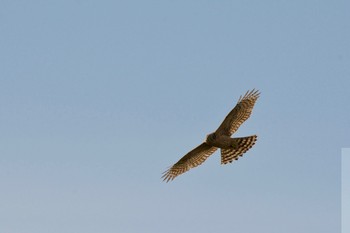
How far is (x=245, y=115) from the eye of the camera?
32531mm

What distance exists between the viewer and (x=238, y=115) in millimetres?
32344

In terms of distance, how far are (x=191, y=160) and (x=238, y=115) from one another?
3.12 metres

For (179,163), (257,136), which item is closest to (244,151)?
(257,136)

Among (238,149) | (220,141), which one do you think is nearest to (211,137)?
(220,141)

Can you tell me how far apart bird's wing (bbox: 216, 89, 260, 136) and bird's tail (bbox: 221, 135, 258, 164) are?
1.69ft

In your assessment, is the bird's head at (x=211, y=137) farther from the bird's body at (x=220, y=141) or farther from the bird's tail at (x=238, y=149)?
the bird's tail at (x=238, y=149)

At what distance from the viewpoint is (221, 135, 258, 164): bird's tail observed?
3228cm

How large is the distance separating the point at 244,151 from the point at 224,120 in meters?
1.60

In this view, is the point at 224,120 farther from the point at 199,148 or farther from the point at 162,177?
the point at 162,177

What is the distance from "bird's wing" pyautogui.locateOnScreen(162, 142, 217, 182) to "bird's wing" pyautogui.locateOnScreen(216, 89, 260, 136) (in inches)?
44.0

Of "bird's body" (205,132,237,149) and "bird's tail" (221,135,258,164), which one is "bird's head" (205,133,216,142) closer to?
"bird's body" (205,132,237,149)

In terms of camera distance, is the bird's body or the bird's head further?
the bird's head

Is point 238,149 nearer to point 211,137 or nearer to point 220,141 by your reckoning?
point 220,141

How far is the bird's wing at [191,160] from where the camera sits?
3334 cm
